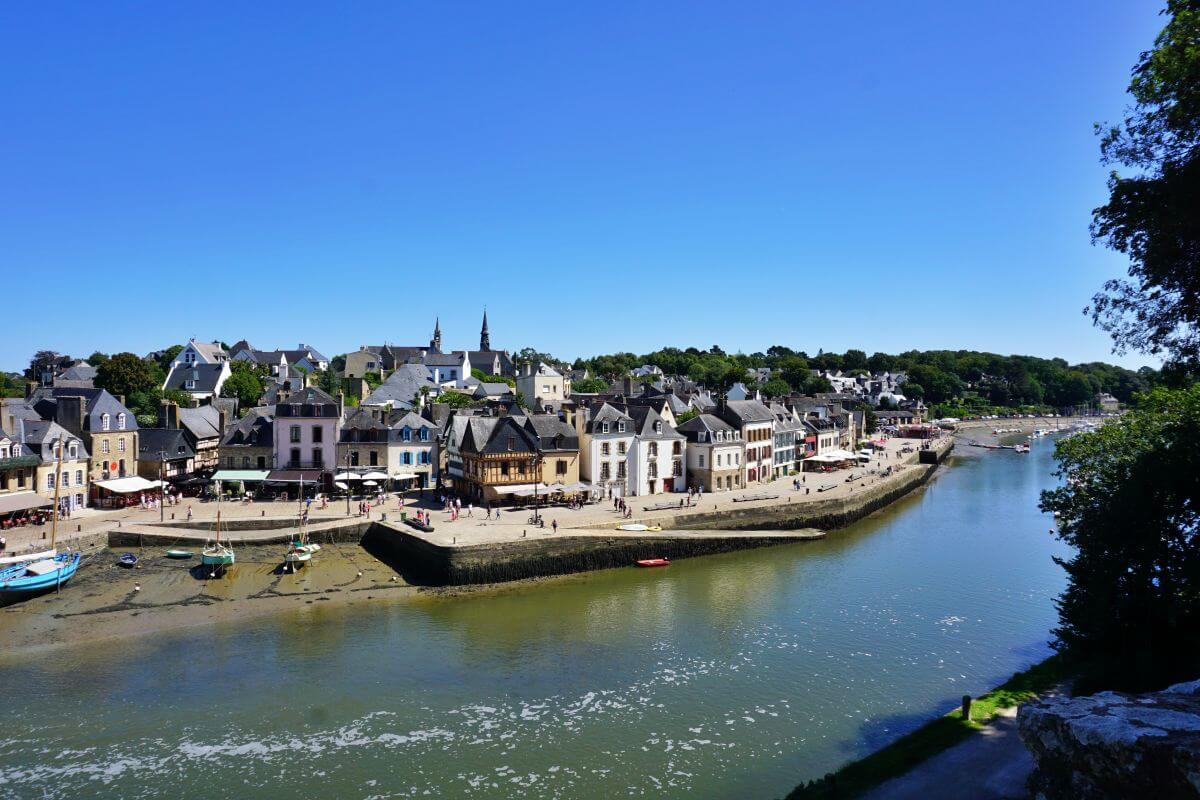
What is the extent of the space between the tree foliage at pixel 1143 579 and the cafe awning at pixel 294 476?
41.1m

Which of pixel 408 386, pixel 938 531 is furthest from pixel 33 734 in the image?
pixel 408 386

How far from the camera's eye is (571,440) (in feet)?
159

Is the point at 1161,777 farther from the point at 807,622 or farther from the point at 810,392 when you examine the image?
the point at 810,392

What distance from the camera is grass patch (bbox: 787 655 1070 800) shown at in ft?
50.4

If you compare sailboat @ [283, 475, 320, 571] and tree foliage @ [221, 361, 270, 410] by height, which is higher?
tree foliage @ [221, 361, 270, 410]

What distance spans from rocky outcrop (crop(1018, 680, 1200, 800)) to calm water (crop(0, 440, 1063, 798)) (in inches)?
266

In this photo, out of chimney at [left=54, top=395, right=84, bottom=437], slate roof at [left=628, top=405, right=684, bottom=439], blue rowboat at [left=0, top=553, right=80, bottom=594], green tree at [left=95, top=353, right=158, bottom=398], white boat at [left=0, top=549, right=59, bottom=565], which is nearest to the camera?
blue rowboat at [left=0, top=553, right=80, bottom=594]

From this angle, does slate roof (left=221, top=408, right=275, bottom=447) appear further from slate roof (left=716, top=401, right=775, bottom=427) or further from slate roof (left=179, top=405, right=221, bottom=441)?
slate roof (left=716, top=401, right=775, bottom=427)

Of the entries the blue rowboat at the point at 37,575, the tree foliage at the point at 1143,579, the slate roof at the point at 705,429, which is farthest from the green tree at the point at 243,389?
the tree foliage at the point at 1143,579

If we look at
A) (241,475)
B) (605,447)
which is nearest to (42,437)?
(241,475)

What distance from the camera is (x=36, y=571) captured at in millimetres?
30766

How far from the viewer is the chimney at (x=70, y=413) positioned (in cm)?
4459

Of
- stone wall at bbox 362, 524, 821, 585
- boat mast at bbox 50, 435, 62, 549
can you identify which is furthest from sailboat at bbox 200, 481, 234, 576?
stone wall at bbox 362, 524, 821, 585

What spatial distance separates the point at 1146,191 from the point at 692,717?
56.6 feet
